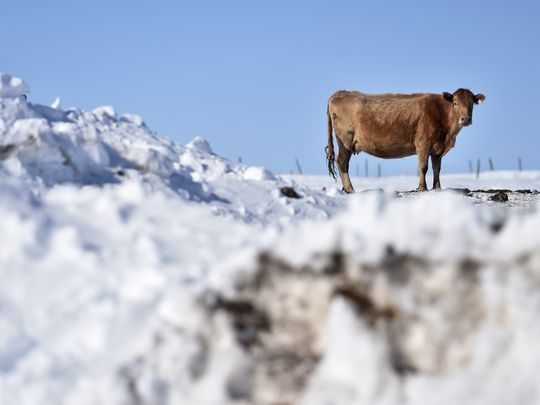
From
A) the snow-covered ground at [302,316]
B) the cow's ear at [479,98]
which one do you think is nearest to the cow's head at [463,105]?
the cow's ear at [479,98]

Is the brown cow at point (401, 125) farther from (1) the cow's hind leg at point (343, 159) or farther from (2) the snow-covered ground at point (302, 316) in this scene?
(2) the snow-covered ground at point (302, 316)

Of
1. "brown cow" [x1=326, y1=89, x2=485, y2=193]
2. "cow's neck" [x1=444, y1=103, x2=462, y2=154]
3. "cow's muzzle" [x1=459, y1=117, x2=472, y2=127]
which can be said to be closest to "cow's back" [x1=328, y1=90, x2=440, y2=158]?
"brown cow" [x1=326, y1=89, x2=485, y2=193]

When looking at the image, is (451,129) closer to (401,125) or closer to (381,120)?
(401,125)

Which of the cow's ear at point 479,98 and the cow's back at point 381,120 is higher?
the cow's ear at point 479,98

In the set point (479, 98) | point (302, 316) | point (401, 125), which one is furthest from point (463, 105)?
point (302, 316)

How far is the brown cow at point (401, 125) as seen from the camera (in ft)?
47.9

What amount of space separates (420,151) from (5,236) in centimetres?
1186

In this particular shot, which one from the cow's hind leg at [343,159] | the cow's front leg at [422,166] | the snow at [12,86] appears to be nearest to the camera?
the snow at [12,86]

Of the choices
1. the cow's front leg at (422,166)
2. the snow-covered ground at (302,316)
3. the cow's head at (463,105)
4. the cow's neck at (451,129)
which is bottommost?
the snow-covered ground at (302,316)

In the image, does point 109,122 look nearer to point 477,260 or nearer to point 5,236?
point 5,236

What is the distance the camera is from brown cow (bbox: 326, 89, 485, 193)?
1460cm

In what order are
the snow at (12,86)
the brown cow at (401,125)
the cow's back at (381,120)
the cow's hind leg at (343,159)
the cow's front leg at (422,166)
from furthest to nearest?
the cow's hind leg at (343,159)
the cow's back at (381,120)
the brown cow at (401,125)
the cow's front leg at (422,166)
the snow at (12,86)

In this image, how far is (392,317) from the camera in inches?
102

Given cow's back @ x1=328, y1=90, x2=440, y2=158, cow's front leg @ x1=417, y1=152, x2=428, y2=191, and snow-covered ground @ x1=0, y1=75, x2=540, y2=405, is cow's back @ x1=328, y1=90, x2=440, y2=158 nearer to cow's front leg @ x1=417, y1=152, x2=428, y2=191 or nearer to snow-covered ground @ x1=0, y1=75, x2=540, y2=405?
cow's front leg @ x1=417, y1=152, x2=428, y2=191
